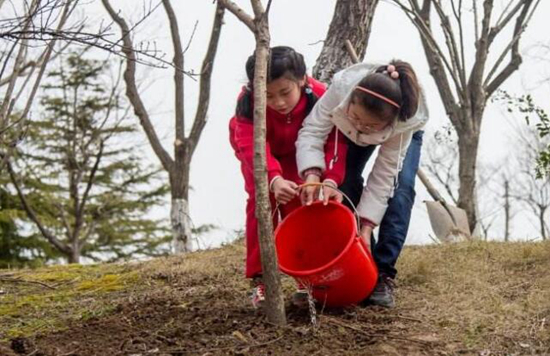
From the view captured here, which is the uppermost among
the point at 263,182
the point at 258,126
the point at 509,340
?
→ the point at 258,126

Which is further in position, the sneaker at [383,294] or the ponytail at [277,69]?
the sneaker at [383,294]

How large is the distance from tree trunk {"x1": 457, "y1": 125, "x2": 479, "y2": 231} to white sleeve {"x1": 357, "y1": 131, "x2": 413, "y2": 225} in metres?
6.62

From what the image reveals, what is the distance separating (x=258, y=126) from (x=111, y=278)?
7.43 ft

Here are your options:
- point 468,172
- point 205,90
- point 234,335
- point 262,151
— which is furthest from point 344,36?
point 468,172

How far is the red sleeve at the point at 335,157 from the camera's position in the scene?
3330mm

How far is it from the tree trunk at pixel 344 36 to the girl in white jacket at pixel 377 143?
81.1 inches

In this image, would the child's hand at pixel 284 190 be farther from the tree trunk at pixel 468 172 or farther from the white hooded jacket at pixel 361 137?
the tree trunk at pixel 468 172

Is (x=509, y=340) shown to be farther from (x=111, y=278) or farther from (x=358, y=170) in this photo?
(x=111, y=278)

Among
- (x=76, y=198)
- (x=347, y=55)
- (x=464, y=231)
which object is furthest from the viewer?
(x=76, y=198)

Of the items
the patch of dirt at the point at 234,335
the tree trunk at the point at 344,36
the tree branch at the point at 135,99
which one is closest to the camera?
the patch of dirt at the point at 234,335

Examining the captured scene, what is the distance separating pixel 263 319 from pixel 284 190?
19.8 inches

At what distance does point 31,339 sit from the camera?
3.18 meters

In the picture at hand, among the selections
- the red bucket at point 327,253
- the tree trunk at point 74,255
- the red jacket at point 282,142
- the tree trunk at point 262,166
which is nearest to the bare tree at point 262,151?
the tree trunk at point 262,166

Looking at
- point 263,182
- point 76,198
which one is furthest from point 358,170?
point 76,198
